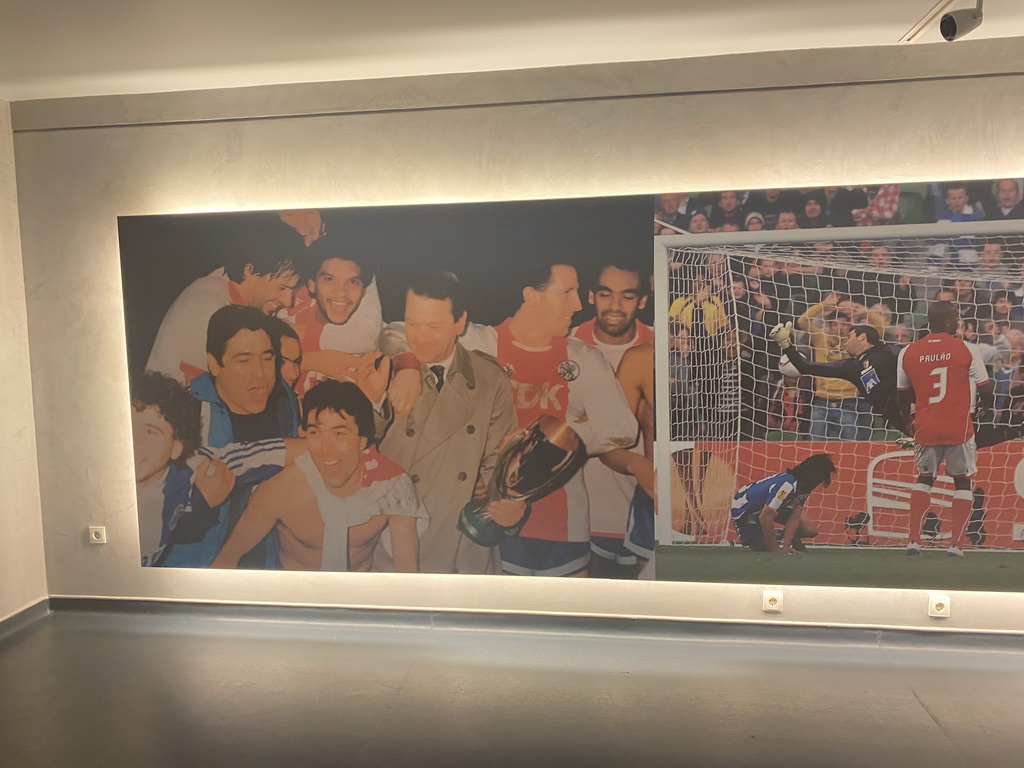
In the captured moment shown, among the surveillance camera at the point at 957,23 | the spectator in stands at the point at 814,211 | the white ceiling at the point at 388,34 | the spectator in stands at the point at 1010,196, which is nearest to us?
the surveillance camera at the point at 957,23

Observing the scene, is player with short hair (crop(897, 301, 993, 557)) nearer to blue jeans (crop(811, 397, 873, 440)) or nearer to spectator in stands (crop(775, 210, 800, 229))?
blue jeans (crop(811, 397, 873, 440))

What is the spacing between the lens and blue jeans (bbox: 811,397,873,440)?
2928mm

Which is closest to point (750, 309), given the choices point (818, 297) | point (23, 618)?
point (818, 297)

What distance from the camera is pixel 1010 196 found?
9.16 ft

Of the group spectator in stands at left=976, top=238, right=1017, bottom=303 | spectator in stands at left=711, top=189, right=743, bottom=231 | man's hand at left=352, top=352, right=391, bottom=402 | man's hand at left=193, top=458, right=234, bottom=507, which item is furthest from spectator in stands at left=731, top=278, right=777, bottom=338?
man's hand at left=193, top=458, right=234, bottom=507

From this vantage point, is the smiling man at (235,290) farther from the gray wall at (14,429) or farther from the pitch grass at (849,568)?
the pitch grass at (849,568)

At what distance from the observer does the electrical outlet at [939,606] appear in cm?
300

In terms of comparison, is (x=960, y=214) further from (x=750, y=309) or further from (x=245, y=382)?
(x=245, y=382)

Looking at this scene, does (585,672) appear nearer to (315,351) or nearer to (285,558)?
(285,558)

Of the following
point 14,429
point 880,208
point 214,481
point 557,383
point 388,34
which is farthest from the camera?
point 14,429

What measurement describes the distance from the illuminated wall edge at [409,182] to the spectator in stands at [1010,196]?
0.37 ft

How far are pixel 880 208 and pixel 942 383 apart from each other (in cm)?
82

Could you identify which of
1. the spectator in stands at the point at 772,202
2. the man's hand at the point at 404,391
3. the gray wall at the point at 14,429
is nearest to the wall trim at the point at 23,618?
the gray wall at the point at 14,429

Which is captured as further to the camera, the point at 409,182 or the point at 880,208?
the point at 409,182
